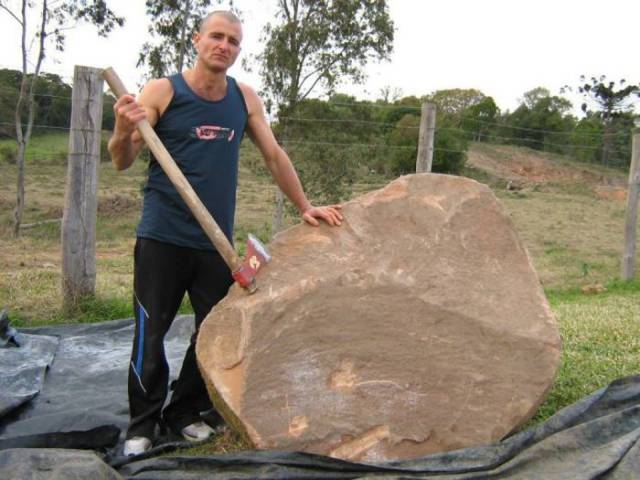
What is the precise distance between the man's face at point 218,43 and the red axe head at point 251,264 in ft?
2.35

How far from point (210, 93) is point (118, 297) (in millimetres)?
3072

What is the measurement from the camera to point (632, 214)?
25.7 ft

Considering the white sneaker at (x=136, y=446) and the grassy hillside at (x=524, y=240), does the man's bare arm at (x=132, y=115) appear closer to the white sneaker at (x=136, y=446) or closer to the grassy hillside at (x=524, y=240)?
the white sneaker at (x=136, y=446)

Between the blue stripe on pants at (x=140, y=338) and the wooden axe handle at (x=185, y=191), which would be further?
the blue stripe on pants at (x=140, y=338)

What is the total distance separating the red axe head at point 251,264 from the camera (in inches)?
107

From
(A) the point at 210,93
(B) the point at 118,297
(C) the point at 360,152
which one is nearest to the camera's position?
(A) the point at 210,93

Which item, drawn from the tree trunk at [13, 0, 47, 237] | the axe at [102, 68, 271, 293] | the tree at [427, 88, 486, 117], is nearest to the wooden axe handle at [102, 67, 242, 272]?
the axe at [102, 68, 271, 293]

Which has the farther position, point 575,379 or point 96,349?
point 96,349

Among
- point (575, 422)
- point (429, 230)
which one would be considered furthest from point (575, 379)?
point (429, 230)

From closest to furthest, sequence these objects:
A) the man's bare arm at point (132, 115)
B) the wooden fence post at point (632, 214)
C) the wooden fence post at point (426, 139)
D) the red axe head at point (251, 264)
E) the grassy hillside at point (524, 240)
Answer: the man's bare arm at point (132, 115) < the red axe head at point (251, 264) < the grassy hillside at point (524, 240) < the wooden fence post at point (426, 139) < the wooden fence post at point (632, 214)

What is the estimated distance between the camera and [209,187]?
2891 mm

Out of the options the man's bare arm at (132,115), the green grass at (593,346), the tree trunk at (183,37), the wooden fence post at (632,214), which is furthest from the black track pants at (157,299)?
the tree trunk at (183,37)

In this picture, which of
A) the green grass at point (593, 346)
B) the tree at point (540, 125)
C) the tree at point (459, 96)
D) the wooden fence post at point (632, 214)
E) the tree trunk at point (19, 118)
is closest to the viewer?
the green grass at point (593, 346)

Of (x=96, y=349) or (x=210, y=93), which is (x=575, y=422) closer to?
(x=210, y=93)
